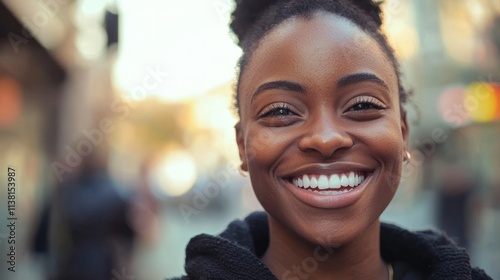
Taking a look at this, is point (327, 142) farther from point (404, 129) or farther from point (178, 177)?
point (178, 177)

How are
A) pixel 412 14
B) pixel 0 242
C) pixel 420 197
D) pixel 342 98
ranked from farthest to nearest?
pixel 420 197, pixel 412 14, pixel 0 242, pixel 342 98

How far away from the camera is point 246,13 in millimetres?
2490

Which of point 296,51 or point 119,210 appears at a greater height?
point 296,51

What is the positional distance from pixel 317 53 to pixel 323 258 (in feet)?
2.51

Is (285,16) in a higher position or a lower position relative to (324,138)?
higher

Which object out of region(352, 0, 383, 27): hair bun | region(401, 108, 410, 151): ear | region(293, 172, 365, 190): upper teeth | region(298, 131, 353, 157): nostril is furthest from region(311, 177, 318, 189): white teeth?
region(352, 0, 383, 27): hair bun

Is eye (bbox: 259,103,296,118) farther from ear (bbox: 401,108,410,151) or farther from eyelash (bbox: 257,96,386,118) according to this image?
ear (bbox: 401,108,410,151)

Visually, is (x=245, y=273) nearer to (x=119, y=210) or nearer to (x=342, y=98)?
(x=342, y=98)

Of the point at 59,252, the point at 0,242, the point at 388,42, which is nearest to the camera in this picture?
the point at 388,42

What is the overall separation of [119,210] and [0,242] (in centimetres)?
304

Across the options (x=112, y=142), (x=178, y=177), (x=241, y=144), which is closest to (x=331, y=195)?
(x=241, y=144)

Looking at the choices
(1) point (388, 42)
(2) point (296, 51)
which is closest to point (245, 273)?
(2) point (296, 51)

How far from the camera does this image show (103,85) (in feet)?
27.2

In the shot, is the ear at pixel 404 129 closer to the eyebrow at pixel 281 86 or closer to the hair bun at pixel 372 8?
the hair bun at pixel 372 8
